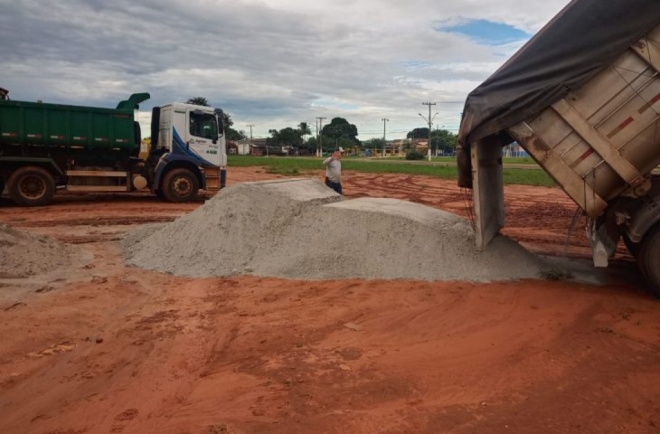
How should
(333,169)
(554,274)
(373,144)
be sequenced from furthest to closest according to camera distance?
(373,144), (333,169), (554,274)

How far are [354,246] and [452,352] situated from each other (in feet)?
10.7

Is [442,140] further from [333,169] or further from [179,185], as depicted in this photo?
[333,169]

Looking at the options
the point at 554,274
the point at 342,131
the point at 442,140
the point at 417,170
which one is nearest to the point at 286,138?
the point at 342,131

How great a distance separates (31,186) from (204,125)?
17.4ft

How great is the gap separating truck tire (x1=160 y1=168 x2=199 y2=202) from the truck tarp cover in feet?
39.4

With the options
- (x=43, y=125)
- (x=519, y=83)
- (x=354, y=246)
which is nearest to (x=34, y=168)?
(x=43, y=125)

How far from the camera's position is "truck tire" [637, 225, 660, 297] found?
22.1 ft

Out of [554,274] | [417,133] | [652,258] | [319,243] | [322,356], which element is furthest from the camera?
[417,133]

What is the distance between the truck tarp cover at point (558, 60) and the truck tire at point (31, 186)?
1318 cm

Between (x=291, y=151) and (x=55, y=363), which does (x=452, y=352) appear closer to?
(x=55, y=363)

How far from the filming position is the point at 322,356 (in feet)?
15.8

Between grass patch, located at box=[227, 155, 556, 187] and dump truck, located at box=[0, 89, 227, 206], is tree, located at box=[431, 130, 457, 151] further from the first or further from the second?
dump truck, located at box=[0, 89, 227, 206]

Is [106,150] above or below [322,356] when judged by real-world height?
above

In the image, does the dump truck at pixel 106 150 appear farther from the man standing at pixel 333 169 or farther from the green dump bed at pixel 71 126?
the man standing at pixel 333 169
